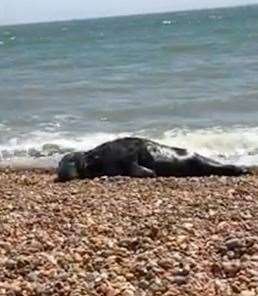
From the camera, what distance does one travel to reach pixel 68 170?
39.1 feet

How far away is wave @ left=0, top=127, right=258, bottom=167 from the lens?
46.5 ft

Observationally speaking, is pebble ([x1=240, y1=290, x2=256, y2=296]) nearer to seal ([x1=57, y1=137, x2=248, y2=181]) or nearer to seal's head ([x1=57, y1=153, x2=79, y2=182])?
seal ([x1=57, y1=137, x2=248, y2=181])

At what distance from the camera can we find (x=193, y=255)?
5914 mm

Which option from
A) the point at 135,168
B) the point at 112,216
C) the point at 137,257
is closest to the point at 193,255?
the point at 137,257

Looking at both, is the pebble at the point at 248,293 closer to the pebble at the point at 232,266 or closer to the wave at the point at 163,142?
the pebble at the point at 232,266

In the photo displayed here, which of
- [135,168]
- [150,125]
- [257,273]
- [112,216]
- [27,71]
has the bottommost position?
[27,71]

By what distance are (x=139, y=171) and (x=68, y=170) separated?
105 centimetres

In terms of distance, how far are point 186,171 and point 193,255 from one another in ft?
19.6

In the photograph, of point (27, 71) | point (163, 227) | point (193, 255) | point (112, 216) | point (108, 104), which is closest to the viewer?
point (193, 255)

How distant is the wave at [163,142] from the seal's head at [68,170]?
195 centimetres

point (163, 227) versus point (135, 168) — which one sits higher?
point (163, 227)

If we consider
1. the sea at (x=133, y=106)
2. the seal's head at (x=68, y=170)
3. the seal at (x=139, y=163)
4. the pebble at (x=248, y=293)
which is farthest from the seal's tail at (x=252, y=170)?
the pebble at (x=248, y=293)

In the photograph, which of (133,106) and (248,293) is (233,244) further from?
(133,106)

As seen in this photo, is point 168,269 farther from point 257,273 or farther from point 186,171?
point 186,171
